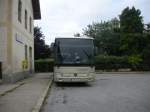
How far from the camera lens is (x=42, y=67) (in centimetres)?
4975

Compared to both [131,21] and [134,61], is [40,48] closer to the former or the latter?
[134,61]

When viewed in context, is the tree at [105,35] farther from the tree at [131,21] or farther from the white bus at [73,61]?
the white bus at [73,61]

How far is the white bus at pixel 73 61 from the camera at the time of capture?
2325cm

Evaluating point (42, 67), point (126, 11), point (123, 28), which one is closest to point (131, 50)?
point (123, 28)

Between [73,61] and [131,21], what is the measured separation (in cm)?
5435

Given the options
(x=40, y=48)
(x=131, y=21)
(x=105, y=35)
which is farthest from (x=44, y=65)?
(x=105, y=35)

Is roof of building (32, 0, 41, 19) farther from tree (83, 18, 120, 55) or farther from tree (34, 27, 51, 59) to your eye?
tree (83, 18, 120, 55)

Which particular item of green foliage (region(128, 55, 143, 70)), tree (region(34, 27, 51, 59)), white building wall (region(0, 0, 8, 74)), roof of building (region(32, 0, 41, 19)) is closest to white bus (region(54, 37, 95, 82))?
white building wall (region(0, 0, 8, 74))

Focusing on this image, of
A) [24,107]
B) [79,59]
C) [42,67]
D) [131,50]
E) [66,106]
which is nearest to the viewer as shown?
[24,107]

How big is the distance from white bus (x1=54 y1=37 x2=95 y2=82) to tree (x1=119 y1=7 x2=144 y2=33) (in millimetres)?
50953

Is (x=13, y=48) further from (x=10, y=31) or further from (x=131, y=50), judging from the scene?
(x=131, y=50)

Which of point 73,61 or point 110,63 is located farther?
point 110,63

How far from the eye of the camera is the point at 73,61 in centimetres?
2334

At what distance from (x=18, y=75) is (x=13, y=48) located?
296 cm
